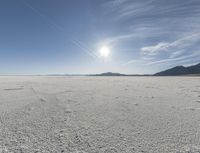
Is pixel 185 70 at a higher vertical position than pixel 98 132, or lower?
higher

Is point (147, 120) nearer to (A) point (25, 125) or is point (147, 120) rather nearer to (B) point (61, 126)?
(B) point (61, 126)

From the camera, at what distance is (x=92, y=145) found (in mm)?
2648

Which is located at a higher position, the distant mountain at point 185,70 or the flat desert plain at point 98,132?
the distant mountain at point 185,70

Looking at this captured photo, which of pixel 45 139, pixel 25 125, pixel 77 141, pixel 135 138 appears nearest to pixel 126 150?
pixel 135 138

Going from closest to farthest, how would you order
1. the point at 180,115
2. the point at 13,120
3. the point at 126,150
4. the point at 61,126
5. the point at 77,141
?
the point at 126,150, the point at 77,141, the point at 61,126, the point at 13,120, the point at 180,115

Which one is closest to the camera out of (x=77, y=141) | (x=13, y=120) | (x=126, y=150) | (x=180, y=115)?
(x=126, y=150)

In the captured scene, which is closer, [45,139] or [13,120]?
[45,139]

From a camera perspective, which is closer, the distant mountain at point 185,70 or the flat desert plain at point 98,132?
the flat desert plain at point 98,132

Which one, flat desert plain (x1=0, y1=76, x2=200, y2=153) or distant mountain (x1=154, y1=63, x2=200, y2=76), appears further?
distant mountain (x1=154, y1=63, x2=200, y2=76)

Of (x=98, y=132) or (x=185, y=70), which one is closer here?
(x=98, y=132)

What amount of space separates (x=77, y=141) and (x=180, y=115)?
3293mm

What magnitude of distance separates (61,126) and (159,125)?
92.5 inches

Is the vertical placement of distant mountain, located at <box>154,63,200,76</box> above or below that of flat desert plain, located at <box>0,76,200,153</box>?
above

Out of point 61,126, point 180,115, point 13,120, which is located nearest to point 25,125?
point 13,120
